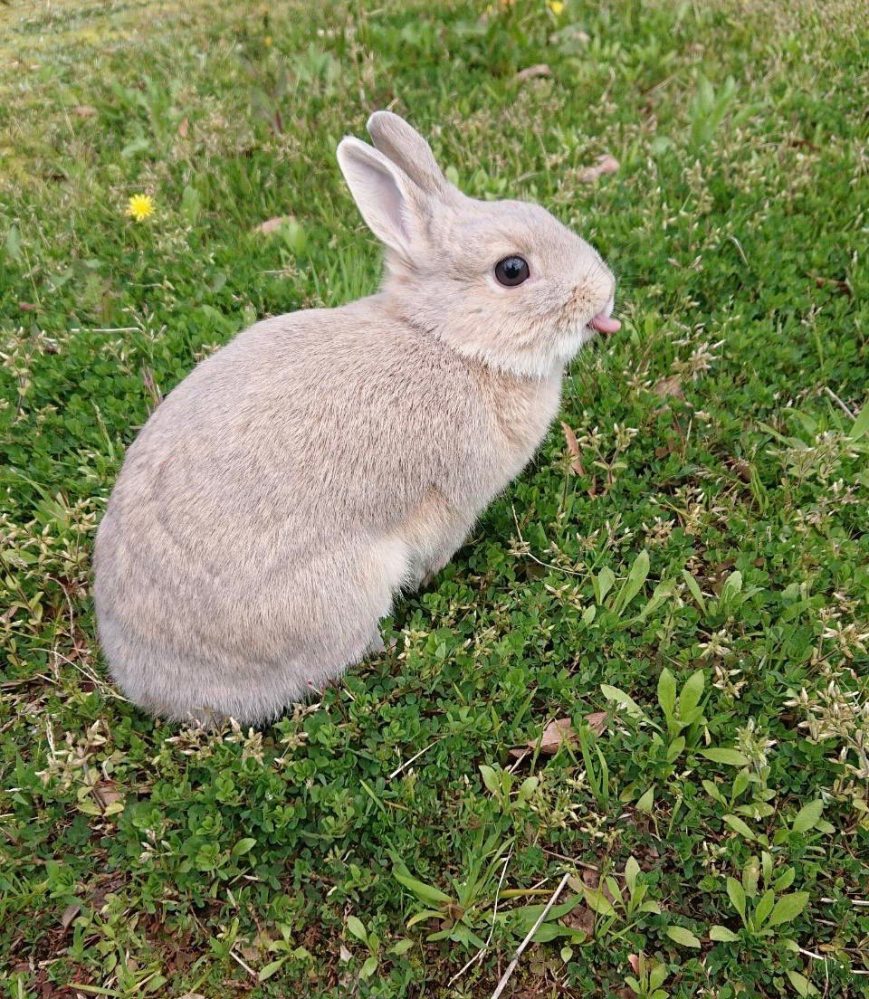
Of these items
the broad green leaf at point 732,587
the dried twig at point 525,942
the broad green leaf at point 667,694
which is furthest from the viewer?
the broad green leaf at point 732,587

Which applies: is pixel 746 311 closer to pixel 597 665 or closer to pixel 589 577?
pixel 589 577

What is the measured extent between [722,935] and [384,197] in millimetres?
3490

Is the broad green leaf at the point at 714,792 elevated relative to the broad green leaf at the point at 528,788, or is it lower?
lower

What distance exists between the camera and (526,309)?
12.9 feet

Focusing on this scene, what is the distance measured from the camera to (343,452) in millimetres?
3643

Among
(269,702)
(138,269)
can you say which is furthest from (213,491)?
(138,269)

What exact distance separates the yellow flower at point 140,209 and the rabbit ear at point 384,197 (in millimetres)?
2578

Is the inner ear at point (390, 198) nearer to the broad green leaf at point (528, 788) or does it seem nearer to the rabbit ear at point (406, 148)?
the rabbit ear at point (406, 148)

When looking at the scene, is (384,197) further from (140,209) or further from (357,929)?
(357,929)

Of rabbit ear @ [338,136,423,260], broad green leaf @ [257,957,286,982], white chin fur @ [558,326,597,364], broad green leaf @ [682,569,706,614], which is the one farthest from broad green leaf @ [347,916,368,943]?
rabbit ear @ [338,136,423,260]

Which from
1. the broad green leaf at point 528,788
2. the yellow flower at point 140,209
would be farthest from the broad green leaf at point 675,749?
the yellow flower at point 140,209

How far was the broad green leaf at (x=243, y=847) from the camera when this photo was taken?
3.38 m

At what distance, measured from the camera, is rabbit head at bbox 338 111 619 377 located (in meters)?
3.95

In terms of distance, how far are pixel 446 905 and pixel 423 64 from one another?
6.99m
